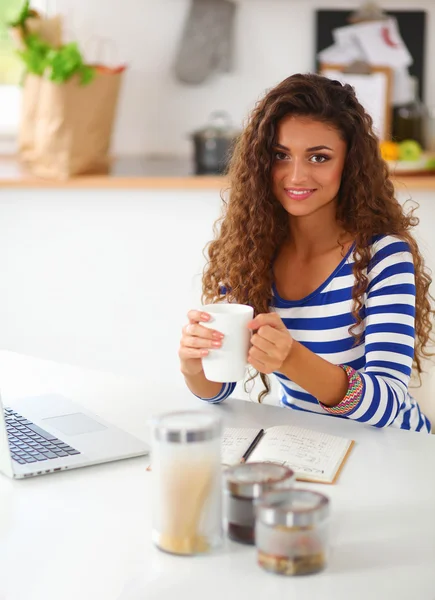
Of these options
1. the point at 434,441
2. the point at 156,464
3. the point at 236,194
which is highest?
the point at 236,194

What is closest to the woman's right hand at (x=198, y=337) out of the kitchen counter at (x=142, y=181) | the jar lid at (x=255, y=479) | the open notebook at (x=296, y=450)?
the open notebook at (x=296, y=450)

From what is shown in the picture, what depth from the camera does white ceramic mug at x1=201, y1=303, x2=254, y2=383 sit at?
3.55 ft

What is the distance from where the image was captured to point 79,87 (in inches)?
100.0

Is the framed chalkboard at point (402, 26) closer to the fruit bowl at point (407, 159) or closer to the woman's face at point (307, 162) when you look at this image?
the fruit bowl at point (407, 159)

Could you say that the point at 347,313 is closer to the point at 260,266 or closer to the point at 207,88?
the point at 260,266

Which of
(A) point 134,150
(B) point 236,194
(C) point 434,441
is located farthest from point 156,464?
(A) point 134,150

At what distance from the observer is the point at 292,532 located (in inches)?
30.8

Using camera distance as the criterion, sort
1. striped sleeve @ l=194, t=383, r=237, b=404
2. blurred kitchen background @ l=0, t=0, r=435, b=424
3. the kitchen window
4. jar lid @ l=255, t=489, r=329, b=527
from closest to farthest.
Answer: jar lid @ l=255, t=489, r=329, b=527, striped sleeve @ l=194, t=383, r=237, b=404, blurred kitchen background @ l=0, t=0, r=435, b=424, the kitchen window

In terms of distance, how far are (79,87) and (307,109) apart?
1237mm

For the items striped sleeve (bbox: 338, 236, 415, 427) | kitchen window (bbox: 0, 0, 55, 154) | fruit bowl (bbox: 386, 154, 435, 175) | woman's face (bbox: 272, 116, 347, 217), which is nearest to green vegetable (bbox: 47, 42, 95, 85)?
kitchen window (bbox: 0, 0, 55, 154)

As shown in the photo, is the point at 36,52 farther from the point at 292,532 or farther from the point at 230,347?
the point at 292,532

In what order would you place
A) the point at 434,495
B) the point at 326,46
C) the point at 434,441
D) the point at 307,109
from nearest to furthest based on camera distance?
the point at 434,495 < the point at 434,441 < the point at 307,109 < the point at 326,46

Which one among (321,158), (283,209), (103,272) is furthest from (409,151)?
(321,158)

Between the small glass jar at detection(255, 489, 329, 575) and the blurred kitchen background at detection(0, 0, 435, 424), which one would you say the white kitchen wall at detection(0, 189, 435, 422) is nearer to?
the blurred kitchen background at detection(0, 0, 435, 424)
